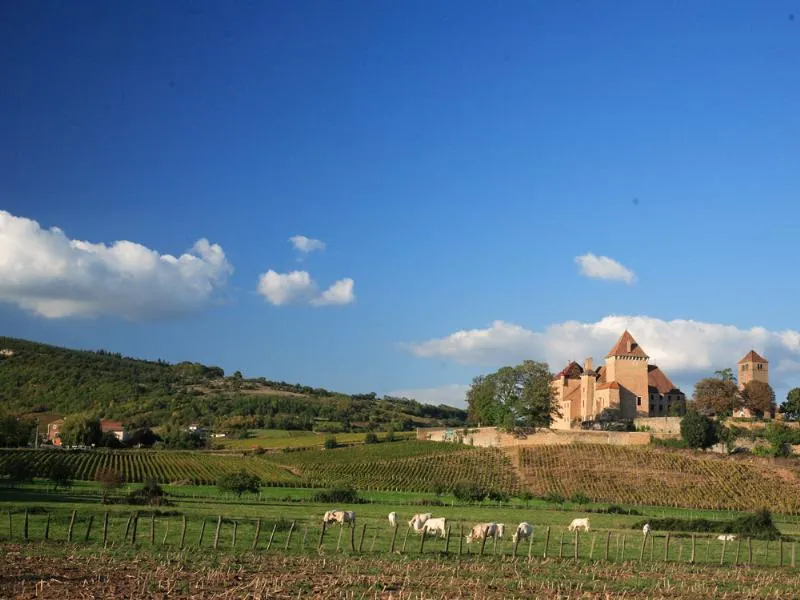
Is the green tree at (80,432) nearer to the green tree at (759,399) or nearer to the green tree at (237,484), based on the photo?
the green tree at (237,484)

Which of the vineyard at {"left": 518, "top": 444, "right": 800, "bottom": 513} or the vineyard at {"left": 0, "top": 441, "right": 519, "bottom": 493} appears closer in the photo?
the vineyard at {"left": 518, "top": 444, "right": 800, "bottom": 513}

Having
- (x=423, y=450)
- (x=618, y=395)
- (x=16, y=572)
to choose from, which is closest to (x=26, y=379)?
(x=423, y=450)

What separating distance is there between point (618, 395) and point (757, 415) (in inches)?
714

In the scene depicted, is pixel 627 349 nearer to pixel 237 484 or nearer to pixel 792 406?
pixel 792 406

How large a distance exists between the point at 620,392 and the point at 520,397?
15.0 meters

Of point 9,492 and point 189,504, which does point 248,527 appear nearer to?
point 189,504

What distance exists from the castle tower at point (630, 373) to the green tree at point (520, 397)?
34.9 feet

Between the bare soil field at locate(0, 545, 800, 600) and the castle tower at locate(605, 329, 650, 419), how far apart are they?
83644 millimetres

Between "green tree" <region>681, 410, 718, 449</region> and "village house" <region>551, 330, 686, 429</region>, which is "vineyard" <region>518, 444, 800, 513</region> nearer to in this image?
"green tree" <region>681, 410, 718, 449</region>

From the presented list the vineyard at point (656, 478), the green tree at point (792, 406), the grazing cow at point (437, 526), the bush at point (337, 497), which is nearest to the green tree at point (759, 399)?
the green tree at point (792, 406)

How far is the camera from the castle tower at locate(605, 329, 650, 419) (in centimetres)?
10800

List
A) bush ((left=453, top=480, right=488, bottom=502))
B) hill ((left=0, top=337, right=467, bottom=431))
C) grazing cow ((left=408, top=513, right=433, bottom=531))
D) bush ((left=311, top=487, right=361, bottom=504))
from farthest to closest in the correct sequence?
hill ((left=0, top=337, right=467, bottom=431)) → bush ((left=453, top=480, right=488, bottom=502)) → bush ((left=311, top=487, right=361, bottom=504)) → grazing cow ((left=408, top=513, right=433, bottom=531))

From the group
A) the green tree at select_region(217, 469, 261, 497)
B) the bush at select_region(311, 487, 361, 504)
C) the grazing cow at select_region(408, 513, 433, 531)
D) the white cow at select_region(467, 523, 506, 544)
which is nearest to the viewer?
the white cow at select_region(467, 523, 506, 544)

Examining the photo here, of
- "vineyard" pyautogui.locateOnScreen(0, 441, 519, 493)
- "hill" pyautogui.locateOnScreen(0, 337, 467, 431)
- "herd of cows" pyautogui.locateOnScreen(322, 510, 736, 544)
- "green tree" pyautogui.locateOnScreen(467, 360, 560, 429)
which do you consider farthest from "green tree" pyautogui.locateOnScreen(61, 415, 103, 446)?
"herd of cows" pyautogui.locateOnScreen(322, 510, 736, 544)
